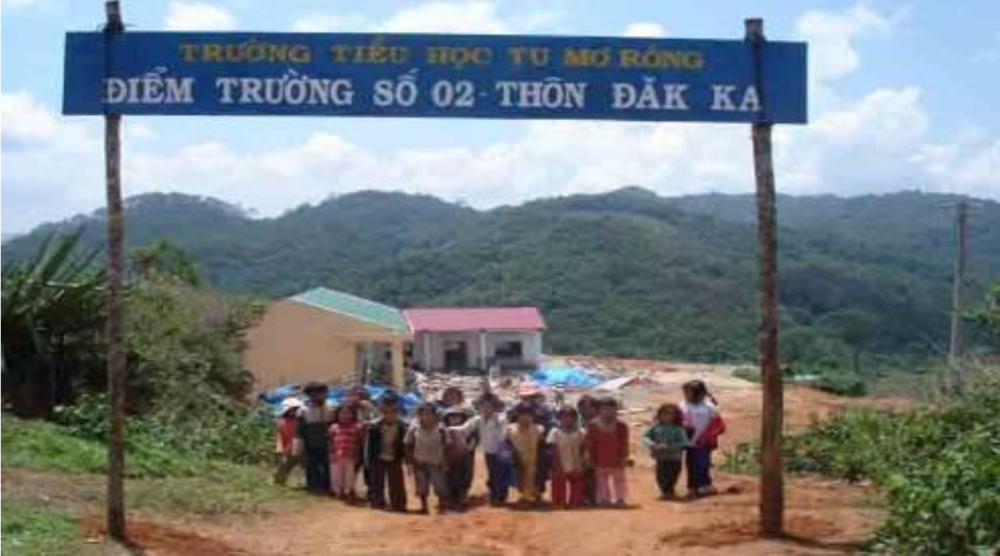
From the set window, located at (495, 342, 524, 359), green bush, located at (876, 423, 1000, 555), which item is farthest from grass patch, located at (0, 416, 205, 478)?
window, located at (495, 342, 524, 359)

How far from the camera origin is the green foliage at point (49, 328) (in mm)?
15875

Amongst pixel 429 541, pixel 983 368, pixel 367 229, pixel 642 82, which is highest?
pixel 367 229

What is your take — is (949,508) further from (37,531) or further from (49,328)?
(49,328)

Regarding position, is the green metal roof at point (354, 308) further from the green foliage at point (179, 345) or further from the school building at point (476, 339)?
the green foliage at point (179, 345)

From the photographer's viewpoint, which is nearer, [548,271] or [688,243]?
[548,271]

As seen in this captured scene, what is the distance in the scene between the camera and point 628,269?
8725cm

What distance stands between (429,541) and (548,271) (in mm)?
77992

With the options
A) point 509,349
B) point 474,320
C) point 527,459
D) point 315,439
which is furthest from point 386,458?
point 474,320

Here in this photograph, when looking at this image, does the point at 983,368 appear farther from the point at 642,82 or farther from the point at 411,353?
the point at 411,353

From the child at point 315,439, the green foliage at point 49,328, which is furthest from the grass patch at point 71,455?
the green foliage at point 49,328

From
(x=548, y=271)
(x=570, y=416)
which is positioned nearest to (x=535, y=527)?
(x=570, y=416)

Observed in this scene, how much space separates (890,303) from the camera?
79062 millimetres

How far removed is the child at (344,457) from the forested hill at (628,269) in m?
35.3

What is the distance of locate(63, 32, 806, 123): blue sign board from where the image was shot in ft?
32.8
